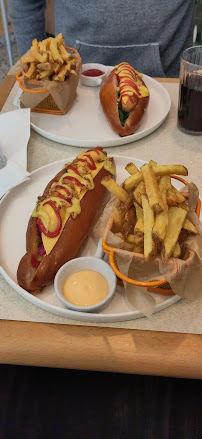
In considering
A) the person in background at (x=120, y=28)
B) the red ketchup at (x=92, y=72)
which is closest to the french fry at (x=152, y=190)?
the red ketchup at (x=92, y=72)

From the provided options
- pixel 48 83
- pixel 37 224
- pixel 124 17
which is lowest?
pixel 37 224

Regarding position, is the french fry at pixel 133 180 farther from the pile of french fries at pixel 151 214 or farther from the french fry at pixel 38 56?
the french fry at pixel 38 56

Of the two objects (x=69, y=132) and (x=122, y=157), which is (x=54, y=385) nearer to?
(x=122, y=157)

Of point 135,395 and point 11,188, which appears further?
point 11,188

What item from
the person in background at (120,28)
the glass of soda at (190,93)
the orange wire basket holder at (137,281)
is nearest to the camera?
the orange wire basket holder at (137,281)

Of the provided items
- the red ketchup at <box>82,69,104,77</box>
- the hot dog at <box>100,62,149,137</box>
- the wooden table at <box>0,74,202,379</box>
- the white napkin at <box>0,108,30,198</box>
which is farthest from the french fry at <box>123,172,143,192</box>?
the red ketchup at <box>82,69,104,77</box>

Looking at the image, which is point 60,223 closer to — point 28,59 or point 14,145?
point 14,145

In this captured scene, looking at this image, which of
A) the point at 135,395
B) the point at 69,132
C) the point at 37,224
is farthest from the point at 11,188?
the point at 135,395
